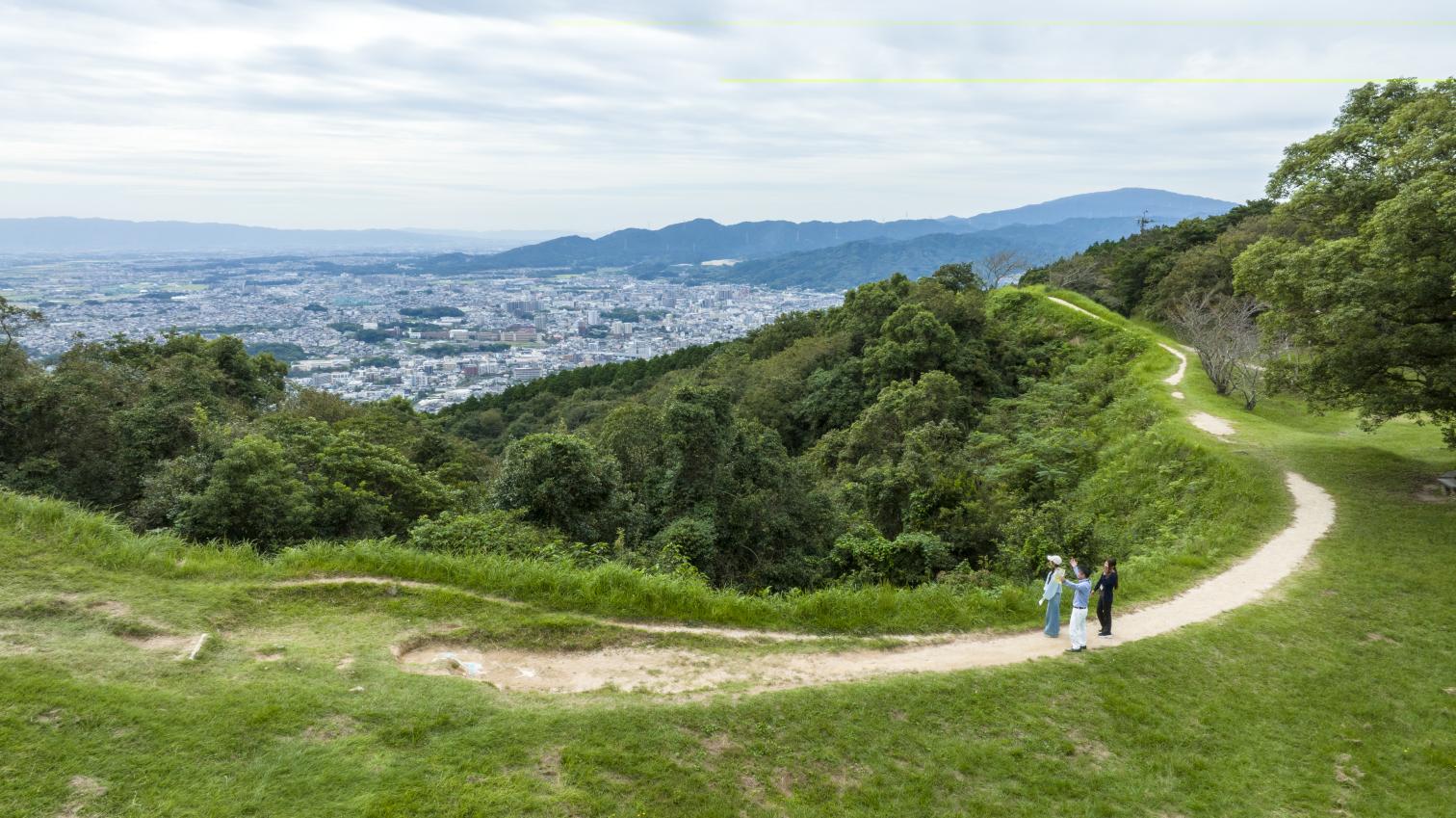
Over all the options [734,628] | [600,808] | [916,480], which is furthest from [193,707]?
[916,480]

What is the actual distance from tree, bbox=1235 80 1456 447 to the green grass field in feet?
17.6

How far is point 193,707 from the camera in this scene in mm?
6184

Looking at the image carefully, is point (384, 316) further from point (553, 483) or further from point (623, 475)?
point (553, 483)

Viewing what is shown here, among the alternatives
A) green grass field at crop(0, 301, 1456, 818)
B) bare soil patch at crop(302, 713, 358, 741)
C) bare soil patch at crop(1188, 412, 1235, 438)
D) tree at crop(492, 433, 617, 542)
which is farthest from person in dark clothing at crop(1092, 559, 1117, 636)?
bare soil patch at crop(1188, 412, 1235, 438)

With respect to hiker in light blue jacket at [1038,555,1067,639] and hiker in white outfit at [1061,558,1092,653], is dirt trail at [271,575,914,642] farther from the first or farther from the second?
hiker in white outfit at [1061,558,1092,653]

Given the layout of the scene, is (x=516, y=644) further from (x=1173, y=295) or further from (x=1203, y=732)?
(x=1173, y=295)

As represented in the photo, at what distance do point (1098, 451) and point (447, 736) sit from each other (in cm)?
2080

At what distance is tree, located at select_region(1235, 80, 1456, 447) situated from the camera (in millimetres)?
11984

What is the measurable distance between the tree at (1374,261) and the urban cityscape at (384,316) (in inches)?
1340

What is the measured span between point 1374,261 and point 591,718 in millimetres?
15777

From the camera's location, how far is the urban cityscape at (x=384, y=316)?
201ft

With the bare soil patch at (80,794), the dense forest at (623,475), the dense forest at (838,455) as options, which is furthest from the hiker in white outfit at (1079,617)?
the bare soil patch at (80,794)

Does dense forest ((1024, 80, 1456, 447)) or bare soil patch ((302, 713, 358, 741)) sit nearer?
bare soil patch ((302, 713, 358, 741))

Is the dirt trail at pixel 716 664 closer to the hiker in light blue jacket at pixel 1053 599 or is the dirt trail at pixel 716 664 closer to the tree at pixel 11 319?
the hiker in light blue jacket at pixel 1053 599
